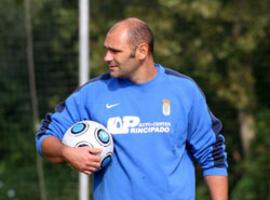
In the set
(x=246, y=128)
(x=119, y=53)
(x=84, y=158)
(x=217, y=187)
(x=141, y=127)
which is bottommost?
(x=246, y=128)

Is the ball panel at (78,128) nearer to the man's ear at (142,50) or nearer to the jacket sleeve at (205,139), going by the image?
the man's ear at (142,50)

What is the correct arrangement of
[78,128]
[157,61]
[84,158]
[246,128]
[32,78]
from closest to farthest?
[84,158] < [78,128] < [157,61] < [246,128] < [32,78]

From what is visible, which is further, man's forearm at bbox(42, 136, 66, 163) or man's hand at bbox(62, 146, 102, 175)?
man's forearm at bbox(42, 136, 66, 163)

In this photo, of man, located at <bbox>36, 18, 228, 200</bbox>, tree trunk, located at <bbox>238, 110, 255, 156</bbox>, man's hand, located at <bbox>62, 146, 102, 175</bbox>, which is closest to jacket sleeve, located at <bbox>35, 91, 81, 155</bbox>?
man, located at <bbox>36, 18, 228, 200</bbox>

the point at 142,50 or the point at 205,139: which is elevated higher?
the point at 142,50

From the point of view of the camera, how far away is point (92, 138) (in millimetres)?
4418

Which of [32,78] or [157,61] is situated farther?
[32,78]

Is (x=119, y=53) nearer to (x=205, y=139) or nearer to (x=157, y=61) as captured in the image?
(x=205, y=139)

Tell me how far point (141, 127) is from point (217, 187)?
0.57m

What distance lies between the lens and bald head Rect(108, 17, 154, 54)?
4527 millimetres

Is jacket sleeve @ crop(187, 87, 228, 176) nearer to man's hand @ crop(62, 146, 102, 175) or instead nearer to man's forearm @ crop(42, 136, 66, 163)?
man's hand @ crop(62, 146, 102, 175)

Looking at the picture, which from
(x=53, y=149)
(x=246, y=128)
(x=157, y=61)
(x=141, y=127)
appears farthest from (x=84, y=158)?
(x=246, y=128)

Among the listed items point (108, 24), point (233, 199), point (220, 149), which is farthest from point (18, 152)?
point (220, 149)

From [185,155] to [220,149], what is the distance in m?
0.22
